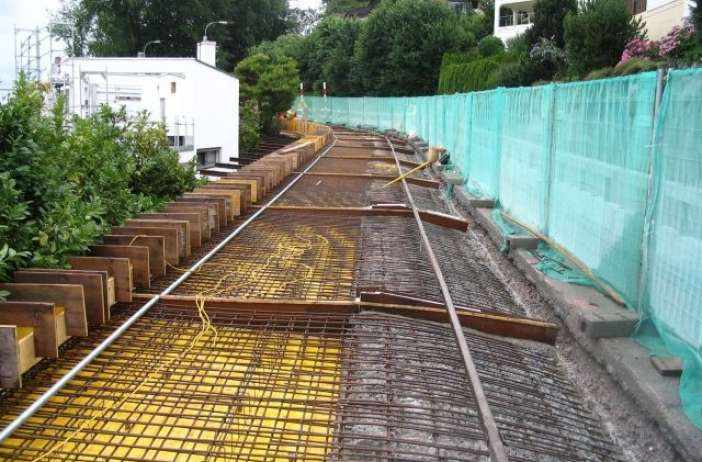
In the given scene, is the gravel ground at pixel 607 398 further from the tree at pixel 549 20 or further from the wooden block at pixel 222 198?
the tree at pixel 549 20

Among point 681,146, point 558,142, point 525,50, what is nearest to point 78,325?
point 681,146

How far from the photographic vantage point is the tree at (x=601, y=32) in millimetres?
19047

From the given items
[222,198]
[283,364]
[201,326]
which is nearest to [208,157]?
[222,198]

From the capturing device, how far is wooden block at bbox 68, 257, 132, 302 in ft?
16.8

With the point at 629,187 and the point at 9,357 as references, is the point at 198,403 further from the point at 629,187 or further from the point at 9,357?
the point at 629,187

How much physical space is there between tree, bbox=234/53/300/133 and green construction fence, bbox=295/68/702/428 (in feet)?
85.6

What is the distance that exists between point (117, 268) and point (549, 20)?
26.2 m

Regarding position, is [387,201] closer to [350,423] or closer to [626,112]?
[626,112]

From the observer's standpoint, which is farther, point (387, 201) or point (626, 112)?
point (387, 201)

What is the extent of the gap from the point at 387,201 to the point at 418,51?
3640 cm

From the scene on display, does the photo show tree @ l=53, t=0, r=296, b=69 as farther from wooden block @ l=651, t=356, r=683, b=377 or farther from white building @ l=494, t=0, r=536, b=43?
wooden block @ l=651, t=356, r=683, b=377

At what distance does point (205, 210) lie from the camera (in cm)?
739

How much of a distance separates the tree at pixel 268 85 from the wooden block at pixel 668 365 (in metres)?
31.0

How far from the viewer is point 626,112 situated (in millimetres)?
5410
